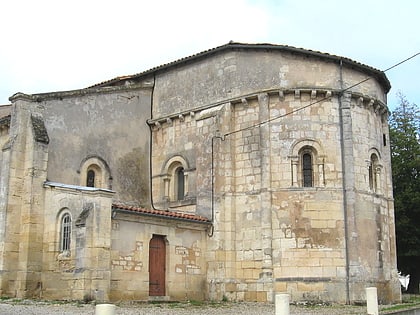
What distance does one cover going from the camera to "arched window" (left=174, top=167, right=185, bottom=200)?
25.0 m

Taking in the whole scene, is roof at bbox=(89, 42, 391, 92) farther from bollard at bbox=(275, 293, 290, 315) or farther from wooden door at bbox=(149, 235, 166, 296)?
bollard at bbox=(275, 293, 290, 315)

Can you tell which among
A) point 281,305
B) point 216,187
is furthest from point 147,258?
point 281,305

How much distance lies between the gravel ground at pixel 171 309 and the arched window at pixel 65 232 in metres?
2.28

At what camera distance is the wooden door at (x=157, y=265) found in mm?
21141

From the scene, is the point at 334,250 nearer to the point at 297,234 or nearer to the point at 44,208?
the point at 297,234

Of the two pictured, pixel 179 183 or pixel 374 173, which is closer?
pixel 374 173

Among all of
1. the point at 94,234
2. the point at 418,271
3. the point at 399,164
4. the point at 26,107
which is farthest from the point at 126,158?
the point at 418,271

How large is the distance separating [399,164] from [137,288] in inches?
682

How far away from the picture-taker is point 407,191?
102ft

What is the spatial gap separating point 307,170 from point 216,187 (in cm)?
344

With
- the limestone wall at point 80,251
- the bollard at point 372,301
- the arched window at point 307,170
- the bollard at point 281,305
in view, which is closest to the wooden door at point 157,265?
the limestone wall at point 80,251

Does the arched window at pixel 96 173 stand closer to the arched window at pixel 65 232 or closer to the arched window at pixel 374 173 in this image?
the arched window at pixel 65 232

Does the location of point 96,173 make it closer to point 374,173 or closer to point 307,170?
point 307,170

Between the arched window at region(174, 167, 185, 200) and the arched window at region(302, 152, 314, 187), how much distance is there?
5.21m
